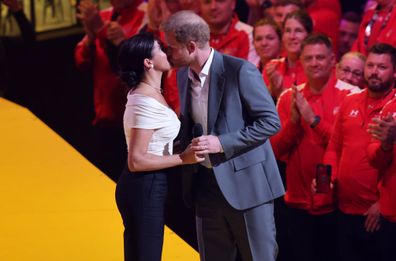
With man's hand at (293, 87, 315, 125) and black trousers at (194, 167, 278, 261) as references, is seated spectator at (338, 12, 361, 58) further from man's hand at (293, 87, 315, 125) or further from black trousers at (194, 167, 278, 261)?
black trousers at (194, 167, 278, 261)

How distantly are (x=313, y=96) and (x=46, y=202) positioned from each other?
4.70 ft

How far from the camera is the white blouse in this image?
3.16m

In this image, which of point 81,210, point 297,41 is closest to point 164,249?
point 81,210

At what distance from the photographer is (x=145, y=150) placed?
3.16 m

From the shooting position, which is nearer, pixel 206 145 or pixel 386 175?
pixel 206 145

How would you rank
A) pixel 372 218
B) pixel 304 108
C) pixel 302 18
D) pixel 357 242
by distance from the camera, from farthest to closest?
pixel 302 18
pixel 304 108
pixel 357 242
pixel 372 218

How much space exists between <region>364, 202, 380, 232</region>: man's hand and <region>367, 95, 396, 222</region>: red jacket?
68mm

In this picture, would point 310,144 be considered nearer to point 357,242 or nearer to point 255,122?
point 357,242

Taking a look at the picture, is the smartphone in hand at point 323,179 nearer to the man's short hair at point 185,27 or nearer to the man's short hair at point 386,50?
the man's short hair at point 386,50

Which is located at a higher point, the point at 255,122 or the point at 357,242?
the point at 255,122

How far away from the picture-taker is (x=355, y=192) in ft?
14.3

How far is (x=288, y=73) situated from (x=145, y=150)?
198cm

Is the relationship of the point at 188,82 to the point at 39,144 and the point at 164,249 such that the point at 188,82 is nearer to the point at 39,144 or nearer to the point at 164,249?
the point at 164,249

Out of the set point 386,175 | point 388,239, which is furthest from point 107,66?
point 388,239
